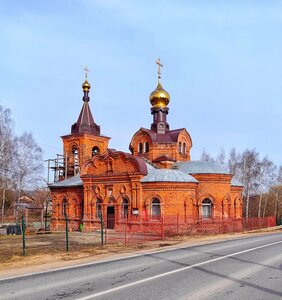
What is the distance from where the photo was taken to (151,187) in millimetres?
26672

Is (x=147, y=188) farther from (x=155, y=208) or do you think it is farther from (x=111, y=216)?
(x=111, y=216)

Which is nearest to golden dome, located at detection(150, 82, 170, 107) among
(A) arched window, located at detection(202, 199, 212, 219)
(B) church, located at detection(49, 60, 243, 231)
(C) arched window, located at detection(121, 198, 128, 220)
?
(B) church, located at detection(49, 60, 243, 231)

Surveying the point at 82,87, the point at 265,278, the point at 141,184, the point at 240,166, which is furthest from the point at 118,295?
the point at 240,166

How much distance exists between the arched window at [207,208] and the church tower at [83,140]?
651 inches

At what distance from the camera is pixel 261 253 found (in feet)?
45.0

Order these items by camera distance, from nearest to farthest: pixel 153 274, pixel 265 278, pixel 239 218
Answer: pixel 265 278, pixel 153 274, pixel 239 218

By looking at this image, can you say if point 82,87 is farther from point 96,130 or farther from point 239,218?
point 239,218

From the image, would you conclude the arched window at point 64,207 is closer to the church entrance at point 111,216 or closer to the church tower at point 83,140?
the church entrance at point 111,216

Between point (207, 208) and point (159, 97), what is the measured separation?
41.0 feet

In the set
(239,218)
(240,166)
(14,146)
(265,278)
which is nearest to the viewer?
(265,278)

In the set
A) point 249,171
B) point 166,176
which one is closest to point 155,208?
point 166,176

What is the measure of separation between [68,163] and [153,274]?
32.6 meters

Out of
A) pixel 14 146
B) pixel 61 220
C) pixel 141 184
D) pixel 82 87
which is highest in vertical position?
pixel 82 87

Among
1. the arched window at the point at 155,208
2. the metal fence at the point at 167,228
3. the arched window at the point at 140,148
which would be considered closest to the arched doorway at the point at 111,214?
the metal fence at the point at 167,228
